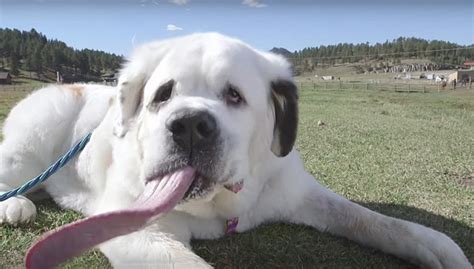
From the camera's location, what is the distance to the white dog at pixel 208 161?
225cm

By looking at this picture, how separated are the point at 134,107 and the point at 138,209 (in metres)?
0.96

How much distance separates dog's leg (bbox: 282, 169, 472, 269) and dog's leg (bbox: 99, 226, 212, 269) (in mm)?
867

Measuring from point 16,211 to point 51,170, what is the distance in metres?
0.36

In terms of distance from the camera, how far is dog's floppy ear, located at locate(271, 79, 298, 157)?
281 centimetres

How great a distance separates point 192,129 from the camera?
2.16 meters

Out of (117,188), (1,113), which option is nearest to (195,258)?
(117,188)

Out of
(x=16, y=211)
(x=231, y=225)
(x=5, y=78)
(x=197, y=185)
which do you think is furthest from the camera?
(x=5, y=78)

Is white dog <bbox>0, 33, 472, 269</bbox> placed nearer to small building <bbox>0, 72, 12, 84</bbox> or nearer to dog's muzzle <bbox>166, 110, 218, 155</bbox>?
dog's muzzle <bbox>166, 110, 218, 155</bbox>

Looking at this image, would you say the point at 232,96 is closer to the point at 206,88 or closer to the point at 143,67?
the point at 206,88

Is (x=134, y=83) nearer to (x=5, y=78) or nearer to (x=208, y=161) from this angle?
(x=208, y=161)

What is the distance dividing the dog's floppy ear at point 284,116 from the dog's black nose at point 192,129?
690mm

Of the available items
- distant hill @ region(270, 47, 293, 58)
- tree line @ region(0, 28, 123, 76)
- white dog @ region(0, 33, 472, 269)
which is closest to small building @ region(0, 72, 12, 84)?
tree line @ region(0, 28, 123, 76)

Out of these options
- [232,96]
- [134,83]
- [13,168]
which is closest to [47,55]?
[13,168]

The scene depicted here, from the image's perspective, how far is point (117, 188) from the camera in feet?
8.96
